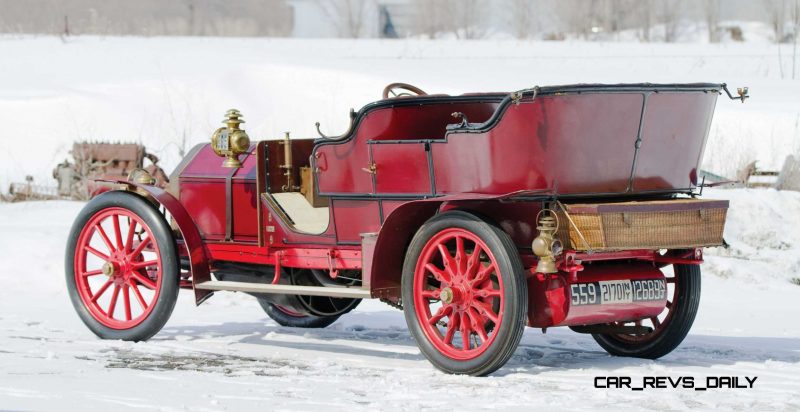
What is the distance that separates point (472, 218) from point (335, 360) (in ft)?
4.27

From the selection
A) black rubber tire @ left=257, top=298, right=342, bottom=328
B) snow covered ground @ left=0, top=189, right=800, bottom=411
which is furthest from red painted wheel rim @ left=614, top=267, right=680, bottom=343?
black rubber tire @ left=257, top=298, right=342, bottom=328

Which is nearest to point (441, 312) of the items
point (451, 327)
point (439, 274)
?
point (451, 327)

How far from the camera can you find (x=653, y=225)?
6582 millimetres

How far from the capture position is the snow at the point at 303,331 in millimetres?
6047

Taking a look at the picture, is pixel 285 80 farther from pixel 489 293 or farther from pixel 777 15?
pixel 489 293

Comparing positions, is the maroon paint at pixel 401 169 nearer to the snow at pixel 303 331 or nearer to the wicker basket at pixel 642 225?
the wicker basket at pixel 642 225

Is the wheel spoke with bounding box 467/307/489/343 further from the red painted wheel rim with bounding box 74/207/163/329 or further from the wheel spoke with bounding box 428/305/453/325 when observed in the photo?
the red painted wheel rim with bounding box 74/207/163/329

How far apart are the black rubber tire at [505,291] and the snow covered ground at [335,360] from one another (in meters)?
0.09

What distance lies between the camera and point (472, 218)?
21.6 feet

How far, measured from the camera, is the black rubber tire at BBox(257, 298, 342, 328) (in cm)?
891

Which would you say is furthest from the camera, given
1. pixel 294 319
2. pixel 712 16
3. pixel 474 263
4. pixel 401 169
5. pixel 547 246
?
pixel 712 16

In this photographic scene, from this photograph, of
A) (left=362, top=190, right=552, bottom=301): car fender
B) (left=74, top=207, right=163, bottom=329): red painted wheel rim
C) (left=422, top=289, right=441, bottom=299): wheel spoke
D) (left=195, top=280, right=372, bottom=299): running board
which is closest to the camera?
(left=422, top=289, right=441, bottom=299): wheel spoke

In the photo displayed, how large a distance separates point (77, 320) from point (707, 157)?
9.21 m

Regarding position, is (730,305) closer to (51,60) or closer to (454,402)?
(454,402)
